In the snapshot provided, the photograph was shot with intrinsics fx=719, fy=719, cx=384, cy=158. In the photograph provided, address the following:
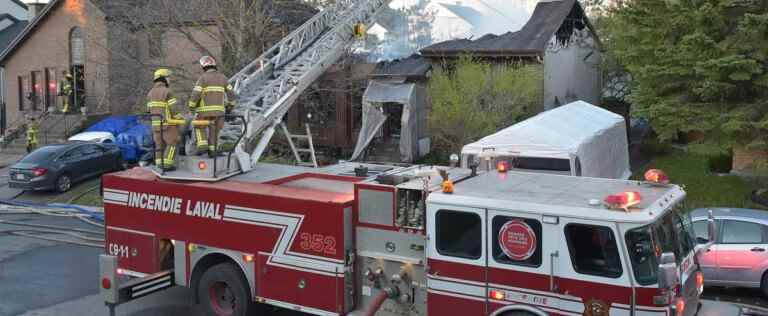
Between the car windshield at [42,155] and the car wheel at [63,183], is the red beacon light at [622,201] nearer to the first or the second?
the car wheel at [63,183]

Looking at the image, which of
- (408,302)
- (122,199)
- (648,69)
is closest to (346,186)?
(408,302)

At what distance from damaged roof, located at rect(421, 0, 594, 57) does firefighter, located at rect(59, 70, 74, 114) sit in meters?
14.6

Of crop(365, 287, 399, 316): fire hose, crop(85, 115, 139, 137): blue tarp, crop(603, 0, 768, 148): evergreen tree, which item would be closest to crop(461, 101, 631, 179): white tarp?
crop(603, 0, 768, 148): evergreen tree

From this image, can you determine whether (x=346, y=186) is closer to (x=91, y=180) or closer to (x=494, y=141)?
(x=494, y=141)

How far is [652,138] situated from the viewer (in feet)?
73.4

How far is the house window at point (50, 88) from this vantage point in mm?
29656

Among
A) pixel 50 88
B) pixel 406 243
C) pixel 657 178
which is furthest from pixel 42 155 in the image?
pixel 657 178

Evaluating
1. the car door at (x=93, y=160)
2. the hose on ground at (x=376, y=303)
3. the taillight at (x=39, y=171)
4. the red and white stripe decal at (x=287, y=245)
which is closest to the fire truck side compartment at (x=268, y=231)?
the red and white stripe decal at (x=287, y=245)

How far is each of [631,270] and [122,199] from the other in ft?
20.0

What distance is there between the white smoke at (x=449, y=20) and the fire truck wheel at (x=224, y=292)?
75.9ft

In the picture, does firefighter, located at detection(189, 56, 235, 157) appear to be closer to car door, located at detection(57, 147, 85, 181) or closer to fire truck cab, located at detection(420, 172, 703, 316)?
fire truck cab, located at detection(420, 172, 703, 316)

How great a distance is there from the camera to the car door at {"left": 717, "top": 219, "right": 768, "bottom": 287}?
9.27 metres

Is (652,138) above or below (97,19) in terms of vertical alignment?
below

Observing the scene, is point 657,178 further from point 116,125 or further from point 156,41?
point 116,125
